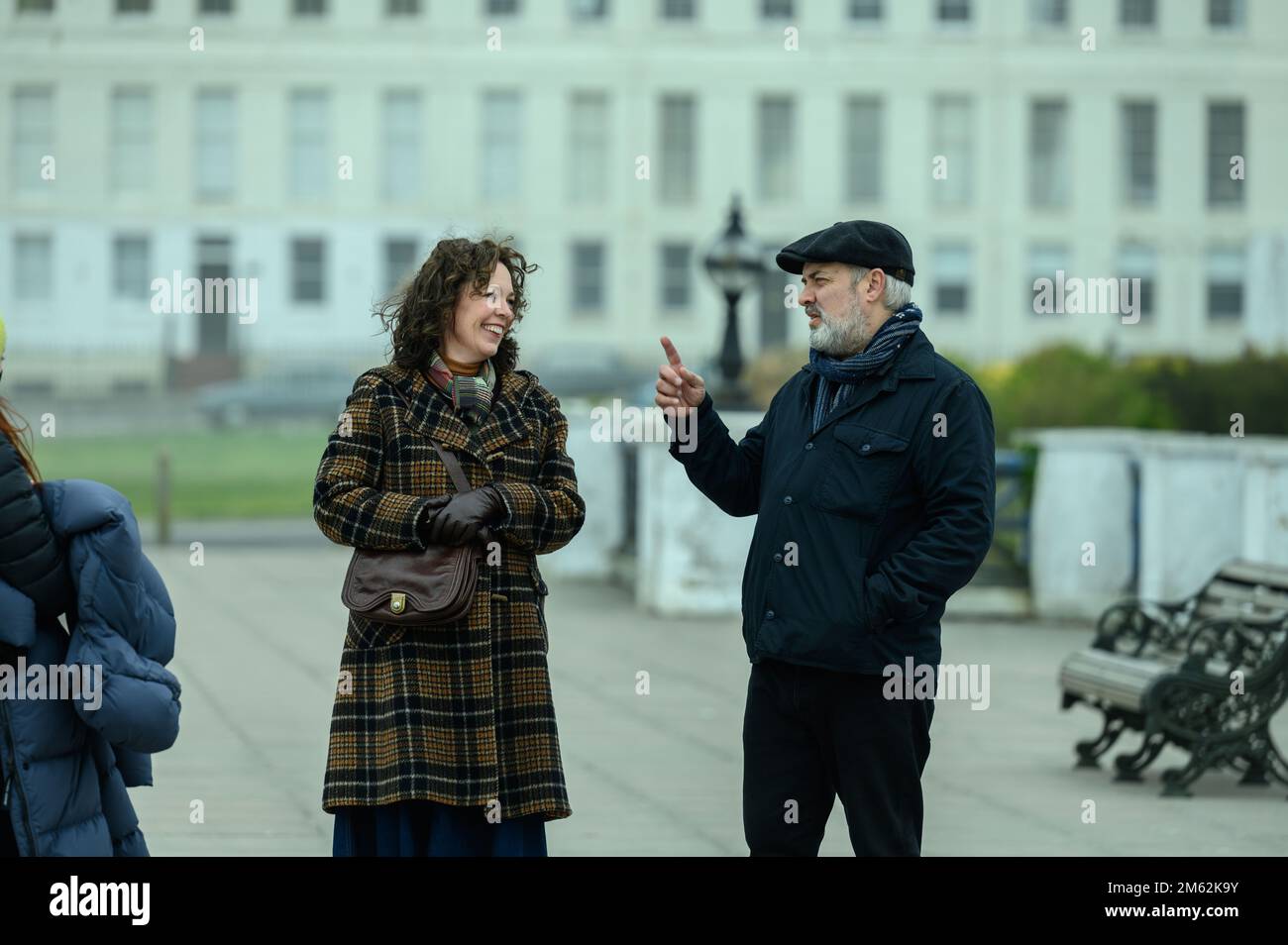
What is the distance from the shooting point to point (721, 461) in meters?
5.18

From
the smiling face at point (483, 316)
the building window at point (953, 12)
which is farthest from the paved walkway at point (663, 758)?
the building window at point (953, 12)

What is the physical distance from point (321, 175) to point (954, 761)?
44018 millimetres

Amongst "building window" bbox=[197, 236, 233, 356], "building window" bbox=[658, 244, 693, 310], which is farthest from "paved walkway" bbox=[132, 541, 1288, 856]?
"building window" bbox=[658, 244, 693, 310]

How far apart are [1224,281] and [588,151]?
53.5 feet

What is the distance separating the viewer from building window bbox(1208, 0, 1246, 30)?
173 ft

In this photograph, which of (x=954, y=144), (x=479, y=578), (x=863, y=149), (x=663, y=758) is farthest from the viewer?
(x=863, y=149)

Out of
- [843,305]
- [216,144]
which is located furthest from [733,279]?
[216,144]

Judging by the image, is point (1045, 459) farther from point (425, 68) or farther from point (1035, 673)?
point (425, 68)

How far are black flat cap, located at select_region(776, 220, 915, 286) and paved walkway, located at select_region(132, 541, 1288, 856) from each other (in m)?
2.75

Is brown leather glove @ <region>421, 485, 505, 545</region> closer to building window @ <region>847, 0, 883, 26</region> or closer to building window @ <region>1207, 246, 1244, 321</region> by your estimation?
building window @ <region>847, 0, 883, 26</region>

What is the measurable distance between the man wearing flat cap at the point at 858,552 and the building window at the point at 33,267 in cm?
4874

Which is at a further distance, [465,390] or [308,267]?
[308,267]

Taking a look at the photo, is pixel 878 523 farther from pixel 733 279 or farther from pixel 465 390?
pixel 733 279

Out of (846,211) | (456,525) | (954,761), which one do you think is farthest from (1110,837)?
(846,211)
